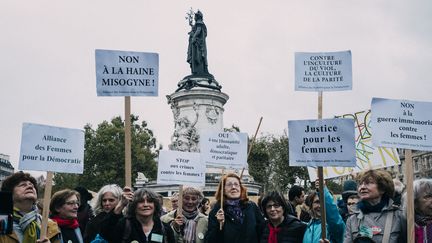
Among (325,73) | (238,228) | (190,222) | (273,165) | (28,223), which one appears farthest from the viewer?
(273,165)

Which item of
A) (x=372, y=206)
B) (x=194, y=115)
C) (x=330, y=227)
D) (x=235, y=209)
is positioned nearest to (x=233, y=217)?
(x=235, y=209)

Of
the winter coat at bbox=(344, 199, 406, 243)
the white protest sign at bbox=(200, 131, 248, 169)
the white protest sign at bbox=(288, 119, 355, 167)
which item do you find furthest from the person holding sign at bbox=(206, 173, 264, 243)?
the winter coat at bbox=(344, 199, 406, 243)

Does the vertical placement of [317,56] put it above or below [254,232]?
above

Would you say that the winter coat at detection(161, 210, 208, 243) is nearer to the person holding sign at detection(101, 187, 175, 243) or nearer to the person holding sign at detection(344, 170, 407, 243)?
the person holding sign at detection(101, 187, 175, 243)

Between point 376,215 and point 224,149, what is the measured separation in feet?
9.45

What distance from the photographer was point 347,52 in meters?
6.06

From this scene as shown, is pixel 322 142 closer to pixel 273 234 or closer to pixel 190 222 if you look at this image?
pixel 273 234

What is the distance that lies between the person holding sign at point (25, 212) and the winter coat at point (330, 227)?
2646 millimetres

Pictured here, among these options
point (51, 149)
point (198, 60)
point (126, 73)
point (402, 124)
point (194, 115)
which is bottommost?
point (51, 149)

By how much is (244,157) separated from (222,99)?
20.4 metres

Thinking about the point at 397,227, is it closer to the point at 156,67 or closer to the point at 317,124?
the point at 317,124

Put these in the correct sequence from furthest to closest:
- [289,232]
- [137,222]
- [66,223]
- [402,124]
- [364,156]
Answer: [364,156]
[289,232]
[66,223]
[137,222]
[402,124]

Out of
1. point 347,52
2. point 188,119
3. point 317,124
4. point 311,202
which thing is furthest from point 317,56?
point 188,119

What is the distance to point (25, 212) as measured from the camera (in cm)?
468
